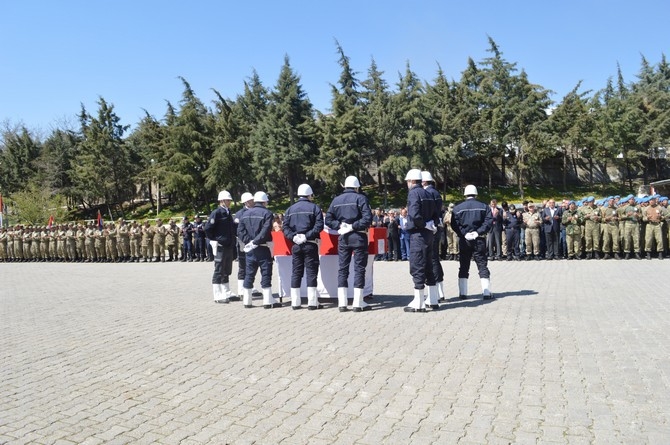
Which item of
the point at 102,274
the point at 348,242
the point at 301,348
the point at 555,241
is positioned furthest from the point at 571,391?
the point at 102,274

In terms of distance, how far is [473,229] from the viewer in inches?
379

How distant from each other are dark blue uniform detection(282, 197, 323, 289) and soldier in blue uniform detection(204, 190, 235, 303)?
6.33 ft

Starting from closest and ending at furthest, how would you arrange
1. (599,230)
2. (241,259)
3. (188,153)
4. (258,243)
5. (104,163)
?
(258,243) → (241,259) → (599,230) → (188,153) → (104,163)

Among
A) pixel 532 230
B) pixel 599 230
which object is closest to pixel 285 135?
pixel 532 230

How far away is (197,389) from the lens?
5.12 metres

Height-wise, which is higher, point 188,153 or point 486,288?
point 188,153

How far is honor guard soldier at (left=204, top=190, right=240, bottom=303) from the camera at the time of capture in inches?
421

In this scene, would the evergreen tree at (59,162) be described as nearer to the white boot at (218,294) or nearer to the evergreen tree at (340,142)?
the evergreen tree at (340,142)

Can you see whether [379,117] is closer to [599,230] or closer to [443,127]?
[443,127]

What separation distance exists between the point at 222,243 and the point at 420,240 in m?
4.41

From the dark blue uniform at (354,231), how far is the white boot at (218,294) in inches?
108

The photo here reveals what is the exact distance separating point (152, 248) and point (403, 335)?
782 inches

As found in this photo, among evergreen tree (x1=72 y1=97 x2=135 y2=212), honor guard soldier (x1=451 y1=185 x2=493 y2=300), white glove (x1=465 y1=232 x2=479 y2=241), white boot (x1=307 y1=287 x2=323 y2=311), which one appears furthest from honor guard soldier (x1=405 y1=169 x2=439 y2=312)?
evergreen tree (x1=72 y1=97 x2=135 y2=212)

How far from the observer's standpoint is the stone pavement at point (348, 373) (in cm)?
406
